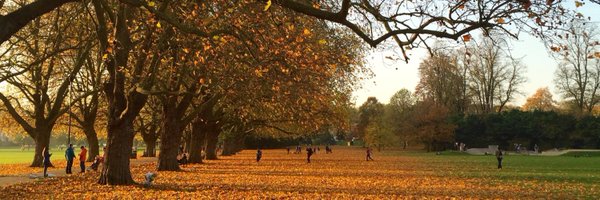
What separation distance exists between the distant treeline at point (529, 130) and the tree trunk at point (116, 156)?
197 ft

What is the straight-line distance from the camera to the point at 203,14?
53.4 feet

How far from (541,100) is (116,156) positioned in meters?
99.2

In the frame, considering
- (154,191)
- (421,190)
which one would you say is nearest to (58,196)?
(154,191)

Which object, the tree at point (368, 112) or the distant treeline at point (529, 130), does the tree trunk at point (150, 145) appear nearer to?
the distant treeline at point (529, 130)

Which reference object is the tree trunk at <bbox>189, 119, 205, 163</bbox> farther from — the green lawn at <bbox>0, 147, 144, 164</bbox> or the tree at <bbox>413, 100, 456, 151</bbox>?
the tree at <bbox>413, 100, 456, 151</bbox>

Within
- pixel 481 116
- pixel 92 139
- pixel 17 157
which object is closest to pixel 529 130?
pixel 481 116

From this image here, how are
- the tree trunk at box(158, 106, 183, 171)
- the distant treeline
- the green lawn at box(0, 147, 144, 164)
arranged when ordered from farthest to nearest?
the distant treeline → the green lawn at box(0, 147, 144, 164) → the tree trunk at box(158, 106, 183, 171)

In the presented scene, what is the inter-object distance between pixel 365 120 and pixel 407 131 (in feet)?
144

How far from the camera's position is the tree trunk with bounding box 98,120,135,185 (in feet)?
63.0

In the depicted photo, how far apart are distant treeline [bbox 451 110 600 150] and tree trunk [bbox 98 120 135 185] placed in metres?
60.0

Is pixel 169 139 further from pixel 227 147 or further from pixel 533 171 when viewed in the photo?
pixel 227 147

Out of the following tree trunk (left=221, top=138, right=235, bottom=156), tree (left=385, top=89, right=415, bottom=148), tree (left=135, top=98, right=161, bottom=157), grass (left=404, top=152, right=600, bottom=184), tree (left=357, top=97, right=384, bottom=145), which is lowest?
grass (left=404, top=152, right=600, bottom=184)

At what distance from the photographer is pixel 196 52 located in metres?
18.6

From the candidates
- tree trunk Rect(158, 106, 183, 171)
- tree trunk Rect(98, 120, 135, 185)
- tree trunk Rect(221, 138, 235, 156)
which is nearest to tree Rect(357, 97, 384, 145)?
tree trunk Rect(221, 138, 235, 156)
